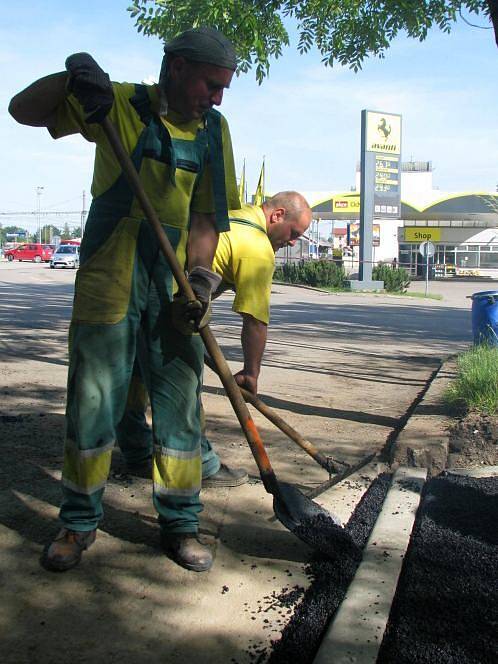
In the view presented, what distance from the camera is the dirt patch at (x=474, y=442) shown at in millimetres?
4395

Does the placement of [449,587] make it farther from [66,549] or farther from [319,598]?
[66,549]

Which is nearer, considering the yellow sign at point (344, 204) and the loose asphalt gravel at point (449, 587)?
the loose asphalt gravel at point (449, 587)

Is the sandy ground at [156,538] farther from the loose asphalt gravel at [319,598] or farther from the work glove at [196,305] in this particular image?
the work glove at [196,305]

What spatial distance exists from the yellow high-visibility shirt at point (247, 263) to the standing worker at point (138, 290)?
44 cm

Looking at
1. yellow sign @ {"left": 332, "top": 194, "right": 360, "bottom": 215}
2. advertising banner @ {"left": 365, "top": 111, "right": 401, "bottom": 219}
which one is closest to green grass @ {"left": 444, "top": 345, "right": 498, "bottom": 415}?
advertising banner @ {"left": 365, "top": 111, "right": 401, "bottom": 219}

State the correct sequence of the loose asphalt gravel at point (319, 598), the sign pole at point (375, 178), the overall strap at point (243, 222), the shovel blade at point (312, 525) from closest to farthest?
the loose asphalt gravel at point (319, 598) < the shovel blade at point (312, 525) < the overall strap at point (243, 222) < the sign pole at point (375, 178)

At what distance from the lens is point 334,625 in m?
2.34

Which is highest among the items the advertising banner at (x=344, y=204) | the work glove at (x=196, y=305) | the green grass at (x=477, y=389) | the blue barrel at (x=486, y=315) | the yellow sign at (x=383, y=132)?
the yellow sign at (x=383, y=132)

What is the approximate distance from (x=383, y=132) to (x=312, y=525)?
3023 cm

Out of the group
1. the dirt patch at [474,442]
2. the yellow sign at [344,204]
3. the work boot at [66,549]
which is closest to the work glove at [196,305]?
the work boot at [66,549]

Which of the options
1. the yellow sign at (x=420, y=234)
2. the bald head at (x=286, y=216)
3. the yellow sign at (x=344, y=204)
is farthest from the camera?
the yellow sign at (x=420, y=234)

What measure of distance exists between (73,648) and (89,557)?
621mm

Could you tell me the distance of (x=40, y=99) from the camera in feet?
8.41

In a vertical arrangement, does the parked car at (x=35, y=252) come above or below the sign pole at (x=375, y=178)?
below
